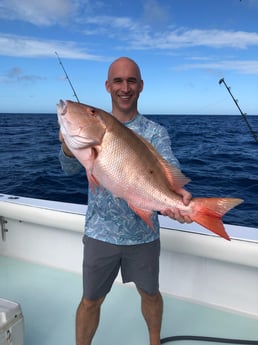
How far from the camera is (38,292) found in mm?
3311

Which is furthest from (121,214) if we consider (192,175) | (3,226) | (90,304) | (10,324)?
(192,175)

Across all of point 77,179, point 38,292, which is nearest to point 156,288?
point 38,292

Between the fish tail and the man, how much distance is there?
1.48 ft

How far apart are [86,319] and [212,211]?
1.12 metres

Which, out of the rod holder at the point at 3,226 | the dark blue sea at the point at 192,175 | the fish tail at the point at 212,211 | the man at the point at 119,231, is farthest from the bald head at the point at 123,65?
the dark blue sea at the point at 192,175

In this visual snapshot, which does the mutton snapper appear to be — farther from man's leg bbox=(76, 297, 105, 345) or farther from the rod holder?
the rod holder

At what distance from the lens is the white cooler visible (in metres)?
→ 1.91

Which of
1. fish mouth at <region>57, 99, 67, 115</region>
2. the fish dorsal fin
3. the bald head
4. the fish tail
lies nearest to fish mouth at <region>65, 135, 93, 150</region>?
fish mouth at <region>57, 99, 67, 115</region>

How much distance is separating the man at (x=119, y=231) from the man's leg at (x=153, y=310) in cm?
6

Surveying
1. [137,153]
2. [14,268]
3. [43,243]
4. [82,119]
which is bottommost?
[14,268]

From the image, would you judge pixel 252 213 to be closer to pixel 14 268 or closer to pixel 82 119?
pixel 14 268

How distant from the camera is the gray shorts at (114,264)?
6.93 ft

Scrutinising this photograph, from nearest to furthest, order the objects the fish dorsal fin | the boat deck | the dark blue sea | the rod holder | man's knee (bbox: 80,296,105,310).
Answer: the fish dorsal fin
man's knee (bbox: 80,296,105,310)
the boat deck
the rod holder
the dark blue sea

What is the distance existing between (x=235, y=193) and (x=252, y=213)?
129 cm
